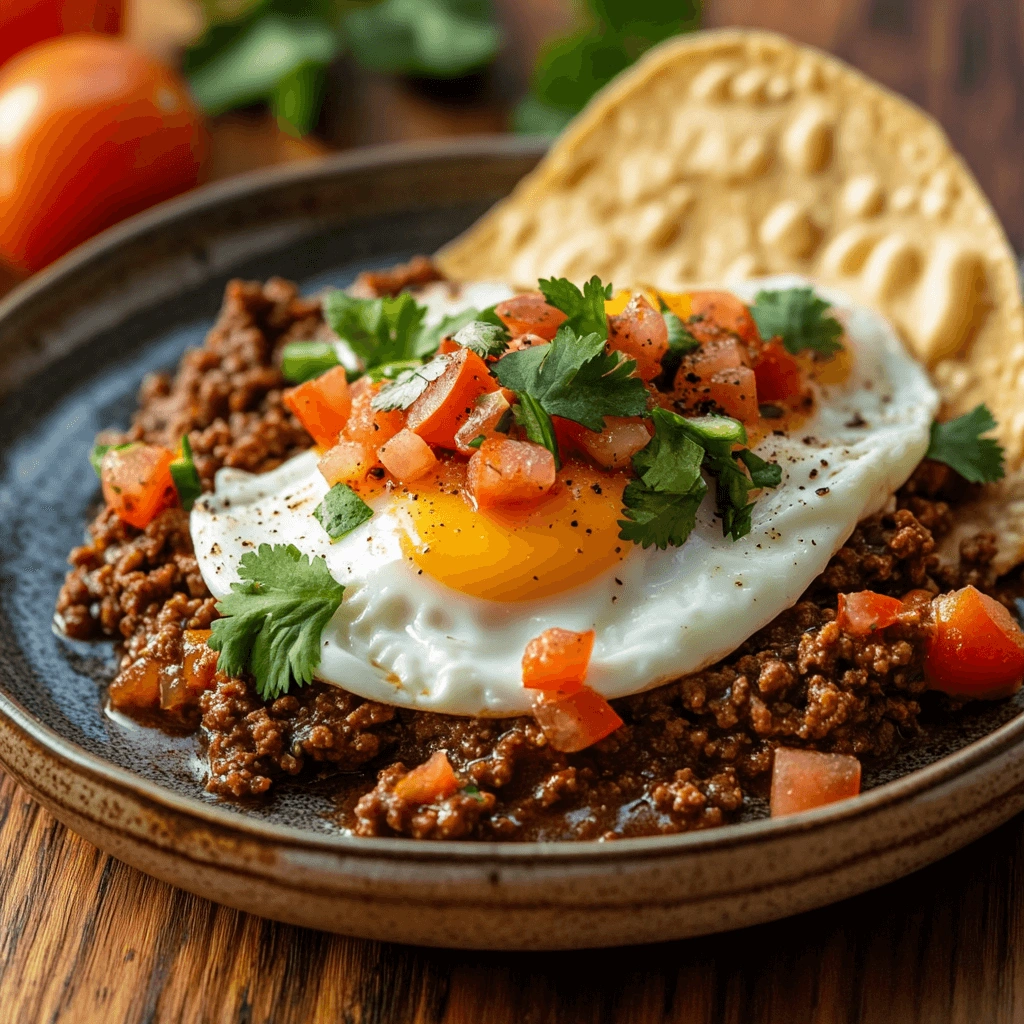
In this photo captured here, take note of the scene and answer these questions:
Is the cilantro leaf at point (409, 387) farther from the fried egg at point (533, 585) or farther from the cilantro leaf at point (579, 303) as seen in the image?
the cilantro leaf at point (579, 303)

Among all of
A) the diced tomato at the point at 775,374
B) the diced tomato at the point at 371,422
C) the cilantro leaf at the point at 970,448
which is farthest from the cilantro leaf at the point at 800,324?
the diced tomato at the point at 371,422

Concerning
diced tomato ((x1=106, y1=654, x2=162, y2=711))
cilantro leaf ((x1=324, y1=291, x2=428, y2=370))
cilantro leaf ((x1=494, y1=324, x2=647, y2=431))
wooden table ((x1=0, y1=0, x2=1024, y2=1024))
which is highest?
cilantro leaf ((x1=494, y1=324, x2=647, y2=431))

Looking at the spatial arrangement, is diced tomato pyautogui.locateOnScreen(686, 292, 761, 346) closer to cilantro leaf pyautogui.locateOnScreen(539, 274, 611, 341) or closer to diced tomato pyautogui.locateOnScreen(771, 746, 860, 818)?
cilantro leaf pyautogui.locateOnScreen(539, 274, 611, 341)

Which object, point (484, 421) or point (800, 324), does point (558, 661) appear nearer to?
point (484, 421)

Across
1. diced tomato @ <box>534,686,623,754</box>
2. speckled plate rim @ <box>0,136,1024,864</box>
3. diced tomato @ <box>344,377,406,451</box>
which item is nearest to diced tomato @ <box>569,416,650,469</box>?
diced tomato @ <box>344,377,406,451</box>

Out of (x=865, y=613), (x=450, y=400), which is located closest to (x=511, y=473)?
(x=450, y=400)
